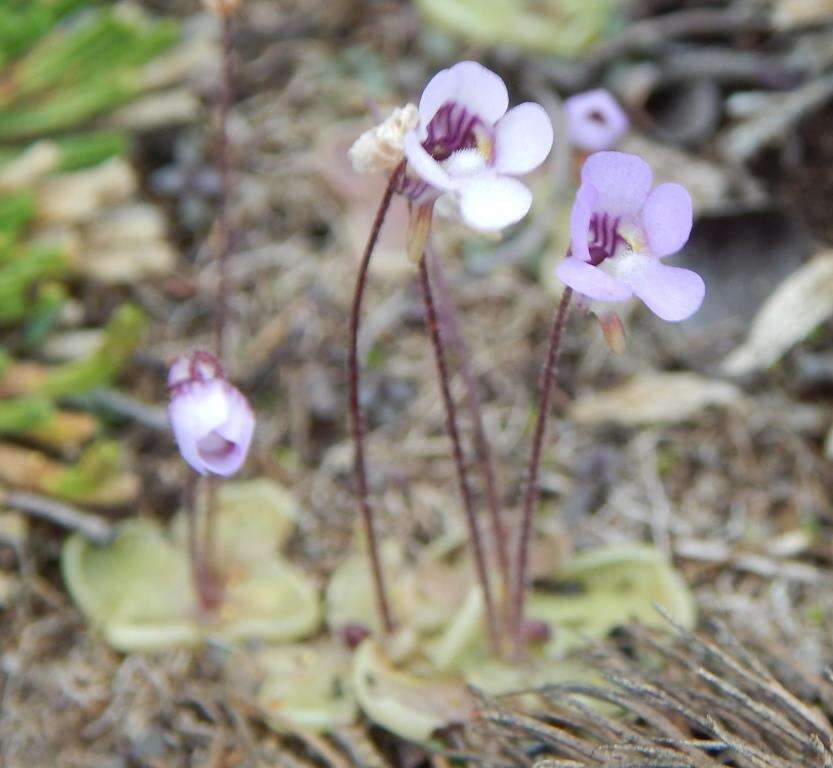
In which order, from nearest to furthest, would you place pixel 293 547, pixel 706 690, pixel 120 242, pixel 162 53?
1. pixel 706 690
2. pixel 293 547
3. pixel 120 242
4. pixel 162 53

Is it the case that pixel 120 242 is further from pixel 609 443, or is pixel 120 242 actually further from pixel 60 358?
pixel 609 443

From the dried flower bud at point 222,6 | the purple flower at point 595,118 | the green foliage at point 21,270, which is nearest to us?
the dried flower bud at point 222,6

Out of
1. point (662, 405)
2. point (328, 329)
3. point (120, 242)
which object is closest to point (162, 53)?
point (120, 242)

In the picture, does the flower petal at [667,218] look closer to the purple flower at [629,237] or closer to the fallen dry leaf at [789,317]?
the purple flower at [629,237]

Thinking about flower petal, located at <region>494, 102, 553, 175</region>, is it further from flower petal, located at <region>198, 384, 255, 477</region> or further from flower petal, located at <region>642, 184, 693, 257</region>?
flower petal, located at <region>198, 384, 255, 477</region>

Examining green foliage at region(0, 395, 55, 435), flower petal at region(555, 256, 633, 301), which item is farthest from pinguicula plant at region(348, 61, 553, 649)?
green foliage at region(0, 395, 55, 435)

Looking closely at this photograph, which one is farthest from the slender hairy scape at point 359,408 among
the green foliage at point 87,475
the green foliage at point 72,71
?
the green foliage at point 72,71
